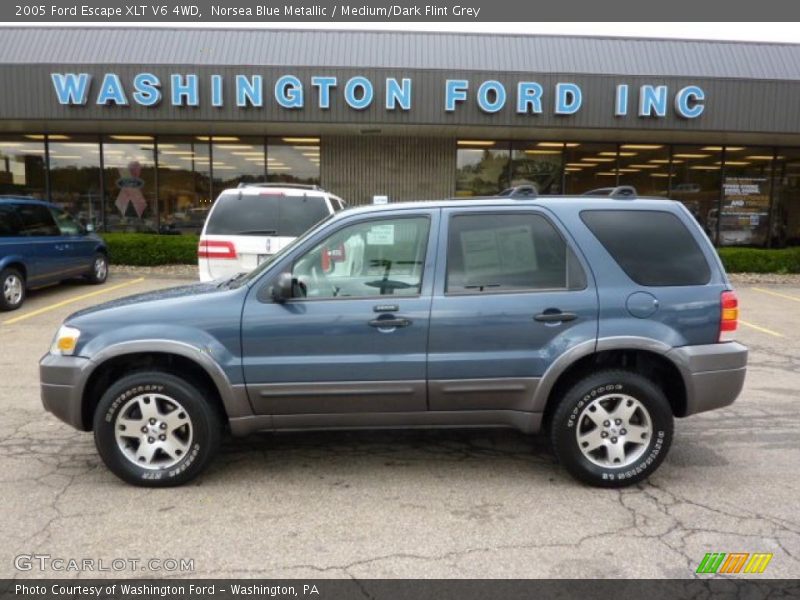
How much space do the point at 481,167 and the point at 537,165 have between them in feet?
5.06

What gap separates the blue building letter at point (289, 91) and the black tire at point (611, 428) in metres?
11.5

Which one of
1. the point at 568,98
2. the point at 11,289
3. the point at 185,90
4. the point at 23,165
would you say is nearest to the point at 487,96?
the point at 568,98

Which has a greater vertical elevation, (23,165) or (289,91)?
(289,91)

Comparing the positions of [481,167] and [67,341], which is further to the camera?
[481,167]

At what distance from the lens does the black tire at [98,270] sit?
1230 cm

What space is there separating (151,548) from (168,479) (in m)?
0.68

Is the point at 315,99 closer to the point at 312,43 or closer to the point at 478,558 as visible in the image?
the point at 312,43

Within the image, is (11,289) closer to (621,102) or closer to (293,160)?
(293,160)

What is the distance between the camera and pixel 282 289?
12.2ft

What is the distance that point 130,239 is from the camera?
49.4 ft

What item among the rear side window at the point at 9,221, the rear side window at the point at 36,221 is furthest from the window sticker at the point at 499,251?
the rear side window at the point at 36,221

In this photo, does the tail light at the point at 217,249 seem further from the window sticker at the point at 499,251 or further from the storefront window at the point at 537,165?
the storefront window at the point at 537,165

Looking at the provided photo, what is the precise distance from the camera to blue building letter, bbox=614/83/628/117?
1384cm
